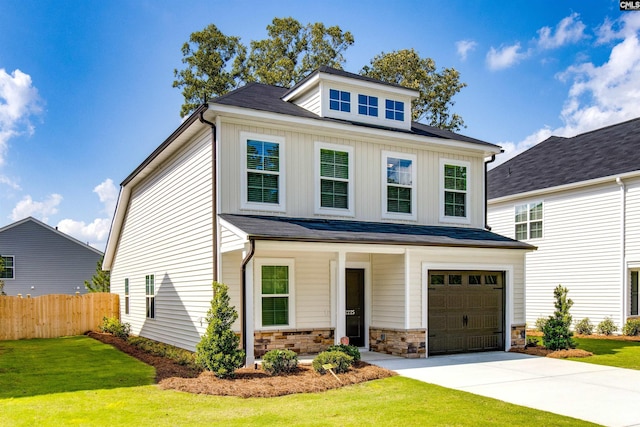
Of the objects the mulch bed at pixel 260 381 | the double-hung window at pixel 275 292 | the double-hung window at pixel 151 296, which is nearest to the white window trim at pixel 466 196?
the double-hung window at pixel 275 292

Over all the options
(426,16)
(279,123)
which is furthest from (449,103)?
(279,123)

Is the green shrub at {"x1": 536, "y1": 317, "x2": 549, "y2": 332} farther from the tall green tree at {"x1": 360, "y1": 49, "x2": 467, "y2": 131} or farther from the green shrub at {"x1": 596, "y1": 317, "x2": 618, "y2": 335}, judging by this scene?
the tall green tree at {"x1": 360, "y1": 49, "x2": 467, "y2": 131}

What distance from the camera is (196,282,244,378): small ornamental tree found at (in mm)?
9625

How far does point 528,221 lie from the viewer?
21797mm

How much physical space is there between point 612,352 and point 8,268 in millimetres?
31018

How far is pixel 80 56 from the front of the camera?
19.6m

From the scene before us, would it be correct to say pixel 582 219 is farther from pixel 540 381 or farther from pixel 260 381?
pixel 260 381

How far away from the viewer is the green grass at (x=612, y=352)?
39.4 feet

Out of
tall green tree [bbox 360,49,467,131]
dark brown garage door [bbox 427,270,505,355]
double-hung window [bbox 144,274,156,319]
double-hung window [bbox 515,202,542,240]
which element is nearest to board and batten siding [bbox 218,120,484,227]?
dark brown garage door [bbox 427,270,505,355]

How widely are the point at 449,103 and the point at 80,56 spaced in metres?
21.0

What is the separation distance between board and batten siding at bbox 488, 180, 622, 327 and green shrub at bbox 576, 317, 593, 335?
1.21 ft

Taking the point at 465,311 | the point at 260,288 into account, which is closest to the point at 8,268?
the point at 260,288

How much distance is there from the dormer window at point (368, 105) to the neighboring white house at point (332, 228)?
3 centimetres

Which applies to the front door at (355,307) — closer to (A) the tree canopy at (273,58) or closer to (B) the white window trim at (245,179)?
(B) the white window trim at (245,179)
